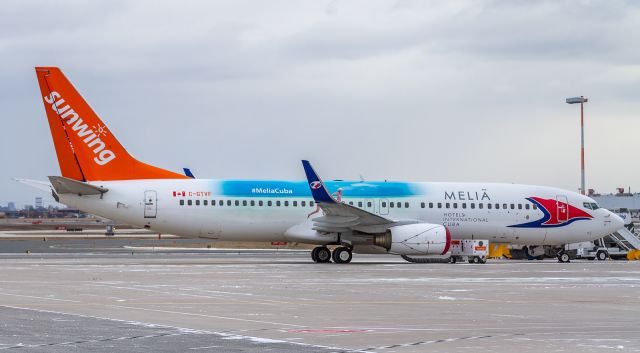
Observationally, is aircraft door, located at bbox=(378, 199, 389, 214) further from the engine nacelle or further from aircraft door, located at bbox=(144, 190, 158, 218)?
aircraft door, located at bbox=(144, 190, 158, 218)

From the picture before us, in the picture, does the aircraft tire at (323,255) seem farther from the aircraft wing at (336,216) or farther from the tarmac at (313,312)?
the tarmac at (313,312)

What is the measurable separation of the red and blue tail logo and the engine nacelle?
20.6 ft

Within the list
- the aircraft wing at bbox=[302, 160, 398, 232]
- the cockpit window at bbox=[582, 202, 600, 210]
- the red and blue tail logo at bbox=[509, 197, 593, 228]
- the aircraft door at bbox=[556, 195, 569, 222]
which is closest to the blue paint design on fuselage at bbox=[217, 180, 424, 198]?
the aircraft wing at bbox=[302, 160, 398, 232]

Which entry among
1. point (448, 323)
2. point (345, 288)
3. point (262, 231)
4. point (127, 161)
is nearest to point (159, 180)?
point (127, 161)

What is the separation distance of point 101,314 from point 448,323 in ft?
20.8

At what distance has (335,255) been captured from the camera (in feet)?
148

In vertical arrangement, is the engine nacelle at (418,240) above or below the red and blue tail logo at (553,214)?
below

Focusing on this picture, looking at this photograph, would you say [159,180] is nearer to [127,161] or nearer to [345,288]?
[127,161]

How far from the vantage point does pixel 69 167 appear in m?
43.9

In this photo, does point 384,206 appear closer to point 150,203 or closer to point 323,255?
point 323,255

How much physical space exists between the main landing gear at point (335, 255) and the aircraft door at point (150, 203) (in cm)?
705

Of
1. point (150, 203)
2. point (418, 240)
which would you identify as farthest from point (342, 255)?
point (150, 203)

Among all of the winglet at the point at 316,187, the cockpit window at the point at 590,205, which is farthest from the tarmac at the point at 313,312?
the cockpit window at the point at 590,205

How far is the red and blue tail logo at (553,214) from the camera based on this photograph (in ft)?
161
